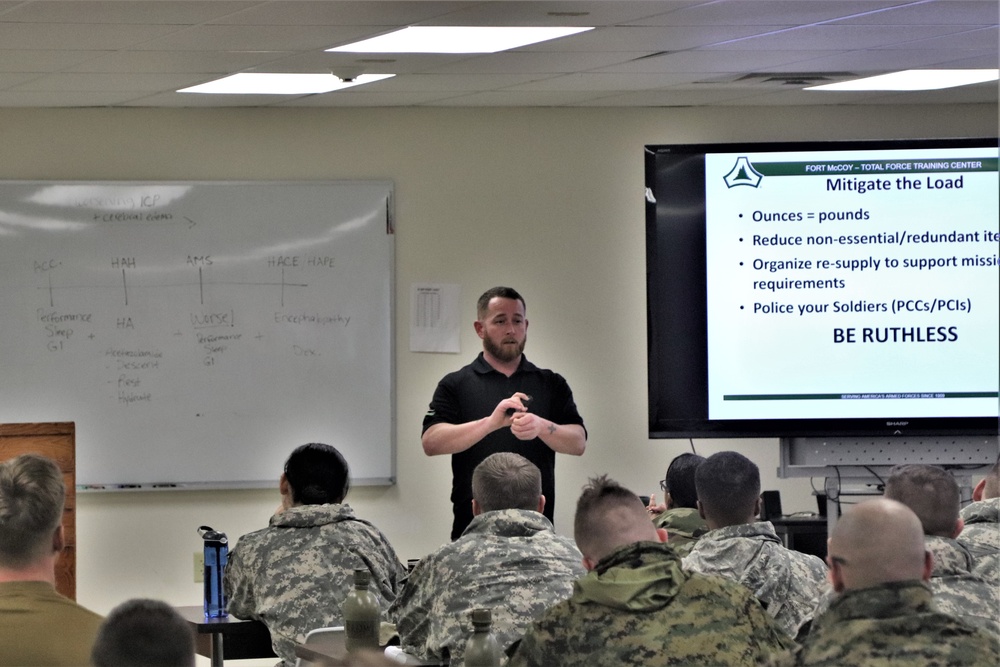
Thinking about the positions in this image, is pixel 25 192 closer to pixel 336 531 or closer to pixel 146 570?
pixel 146 570

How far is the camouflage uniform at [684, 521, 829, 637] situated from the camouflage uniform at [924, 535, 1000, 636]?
42 centimetres

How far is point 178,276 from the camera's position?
20.2 feet

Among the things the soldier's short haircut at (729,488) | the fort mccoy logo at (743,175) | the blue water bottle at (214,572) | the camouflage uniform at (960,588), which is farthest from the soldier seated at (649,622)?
the fort mccoy logo at (743,175)

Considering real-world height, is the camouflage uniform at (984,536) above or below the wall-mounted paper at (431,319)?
below

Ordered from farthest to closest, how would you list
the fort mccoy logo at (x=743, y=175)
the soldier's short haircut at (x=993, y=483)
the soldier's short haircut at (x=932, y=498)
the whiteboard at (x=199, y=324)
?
the whiteboard at (x=199, y=324), the fort mccoy logo at (x=743, y=175), the soldier's short haircut at (x=993, y=483), the soldier's short haircut at (x=932, y=498)

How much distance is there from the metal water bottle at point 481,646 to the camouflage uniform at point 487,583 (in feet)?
1.17

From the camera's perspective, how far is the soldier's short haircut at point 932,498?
3.23 meters

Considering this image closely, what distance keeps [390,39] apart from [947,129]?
10.3 feet

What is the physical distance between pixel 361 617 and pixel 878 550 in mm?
1314

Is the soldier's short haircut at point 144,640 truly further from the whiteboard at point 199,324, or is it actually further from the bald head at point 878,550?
the whiteboard at point 199,324

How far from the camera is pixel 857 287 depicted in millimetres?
4918

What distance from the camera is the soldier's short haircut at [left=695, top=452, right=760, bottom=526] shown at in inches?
141

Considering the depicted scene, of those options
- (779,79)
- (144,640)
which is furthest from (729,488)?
(779,79)

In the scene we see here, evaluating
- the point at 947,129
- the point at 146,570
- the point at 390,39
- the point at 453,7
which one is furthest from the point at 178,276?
the point at 947,129
